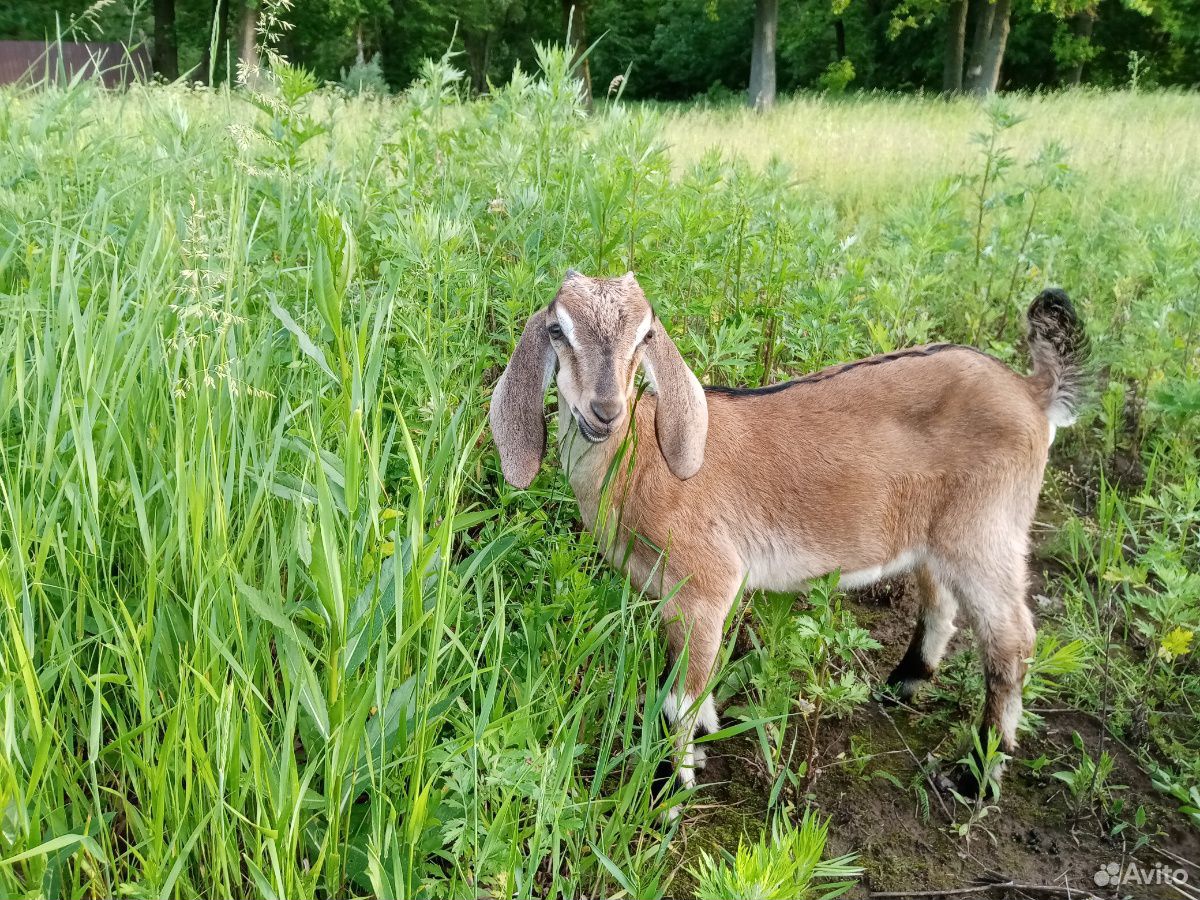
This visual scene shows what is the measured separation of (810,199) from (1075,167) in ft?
Answer: 9.66

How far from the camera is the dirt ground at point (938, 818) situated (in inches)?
93.5

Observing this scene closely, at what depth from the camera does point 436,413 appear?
2.21 meters

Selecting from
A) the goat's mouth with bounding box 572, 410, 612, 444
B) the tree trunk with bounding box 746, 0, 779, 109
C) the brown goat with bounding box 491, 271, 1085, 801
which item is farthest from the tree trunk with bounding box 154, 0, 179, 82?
the goat's mouth with bounding box 572, 410, 612, 444

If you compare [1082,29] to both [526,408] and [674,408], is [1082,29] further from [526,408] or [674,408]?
[526,408]

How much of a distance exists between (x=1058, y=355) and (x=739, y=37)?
3827 centimetres

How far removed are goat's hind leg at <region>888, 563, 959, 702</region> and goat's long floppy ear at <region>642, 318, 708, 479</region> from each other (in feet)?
3.21

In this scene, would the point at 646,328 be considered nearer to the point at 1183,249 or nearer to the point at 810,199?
the point at 1183,249

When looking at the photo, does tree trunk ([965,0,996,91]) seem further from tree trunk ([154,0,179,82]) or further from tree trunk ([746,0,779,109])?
tree trunk ([154,0,179,82])

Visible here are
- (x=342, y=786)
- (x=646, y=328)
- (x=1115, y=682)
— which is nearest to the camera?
(x=342, y=786)

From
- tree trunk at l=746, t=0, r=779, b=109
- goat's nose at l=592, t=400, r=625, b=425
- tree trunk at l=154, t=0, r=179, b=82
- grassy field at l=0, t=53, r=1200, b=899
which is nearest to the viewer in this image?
grassy field at l=0, t=53, r=1200, b=899

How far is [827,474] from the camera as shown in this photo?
2.83 metres

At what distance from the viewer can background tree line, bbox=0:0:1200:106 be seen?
832 inches

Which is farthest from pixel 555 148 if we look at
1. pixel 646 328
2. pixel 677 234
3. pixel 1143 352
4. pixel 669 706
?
pixel 1143 352

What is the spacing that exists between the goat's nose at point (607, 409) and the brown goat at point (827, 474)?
0.27 meters
